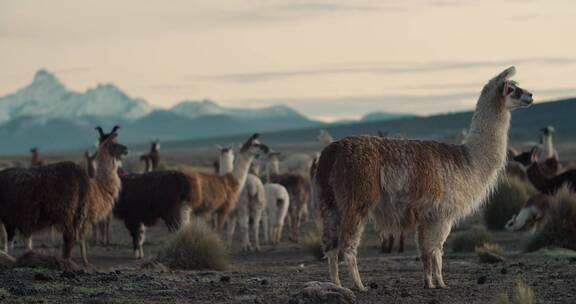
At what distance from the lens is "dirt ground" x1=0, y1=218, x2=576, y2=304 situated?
1020 cm

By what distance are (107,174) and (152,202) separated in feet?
8.26

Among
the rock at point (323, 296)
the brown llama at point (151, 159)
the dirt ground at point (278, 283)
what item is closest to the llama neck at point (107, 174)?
the dirt ground at point (278, 283)

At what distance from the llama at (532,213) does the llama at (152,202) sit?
6.50 metres

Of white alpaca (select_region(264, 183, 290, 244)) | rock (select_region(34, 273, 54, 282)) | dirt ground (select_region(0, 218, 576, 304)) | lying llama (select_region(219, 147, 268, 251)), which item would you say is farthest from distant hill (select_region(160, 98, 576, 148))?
rock (select_region(34, 273, 54, 282))

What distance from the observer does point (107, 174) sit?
15719 millimetres

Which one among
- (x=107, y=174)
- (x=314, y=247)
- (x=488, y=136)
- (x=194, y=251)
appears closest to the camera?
(x=488, y=136)

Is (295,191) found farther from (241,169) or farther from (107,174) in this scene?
(107,174)

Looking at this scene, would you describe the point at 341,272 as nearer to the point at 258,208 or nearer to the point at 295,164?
the point at 258,208

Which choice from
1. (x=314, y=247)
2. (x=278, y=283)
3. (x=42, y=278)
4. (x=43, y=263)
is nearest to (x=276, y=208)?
(x=314, y=247)

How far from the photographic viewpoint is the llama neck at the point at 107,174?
1552 cm

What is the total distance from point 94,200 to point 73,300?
15.4 feet

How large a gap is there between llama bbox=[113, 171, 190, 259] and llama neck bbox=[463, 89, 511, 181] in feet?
25.0

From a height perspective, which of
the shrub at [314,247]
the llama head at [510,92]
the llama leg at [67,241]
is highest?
the llama head at [510,92]

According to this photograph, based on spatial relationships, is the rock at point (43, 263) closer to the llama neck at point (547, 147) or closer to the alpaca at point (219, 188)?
the alpaca at point (219, 188)
